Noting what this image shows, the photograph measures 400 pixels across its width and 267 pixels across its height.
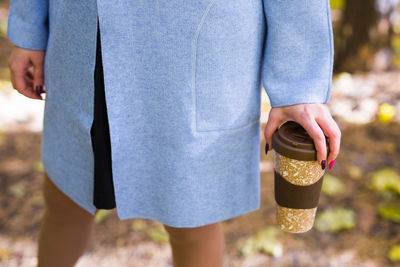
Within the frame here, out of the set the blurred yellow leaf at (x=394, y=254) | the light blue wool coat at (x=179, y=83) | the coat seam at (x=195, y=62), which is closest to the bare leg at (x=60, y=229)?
the light blue wool coat at (x=179, y=83)

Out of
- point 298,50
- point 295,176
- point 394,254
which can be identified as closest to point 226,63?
point 298,50

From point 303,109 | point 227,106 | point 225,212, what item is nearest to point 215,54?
point 227,106

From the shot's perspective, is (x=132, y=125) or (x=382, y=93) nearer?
(x=132, y=125)

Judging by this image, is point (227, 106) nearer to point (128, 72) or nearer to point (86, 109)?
point (128, 72)

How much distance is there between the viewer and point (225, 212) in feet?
4.42

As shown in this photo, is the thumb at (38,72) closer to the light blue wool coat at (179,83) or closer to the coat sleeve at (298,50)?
the light blue wool coat at (179,83)

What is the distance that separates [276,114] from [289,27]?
0.23 m

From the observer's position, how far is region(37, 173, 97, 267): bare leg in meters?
1.50

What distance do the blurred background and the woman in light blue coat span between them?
0.87m

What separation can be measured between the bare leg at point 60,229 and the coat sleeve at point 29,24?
0.46 meters

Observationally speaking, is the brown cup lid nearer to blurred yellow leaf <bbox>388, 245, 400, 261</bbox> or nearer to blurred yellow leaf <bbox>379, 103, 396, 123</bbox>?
blurred yellow leaf <bbox>388, 245, 400, 261</bbox>

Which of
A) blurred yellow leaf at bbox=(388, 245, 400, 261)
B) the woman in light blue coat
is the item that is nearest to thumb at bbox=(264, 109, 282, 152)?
the woman in light blue coat

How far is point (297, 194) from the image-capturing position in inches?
46.5

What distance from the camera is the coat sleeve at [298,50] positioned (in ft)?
3.61
